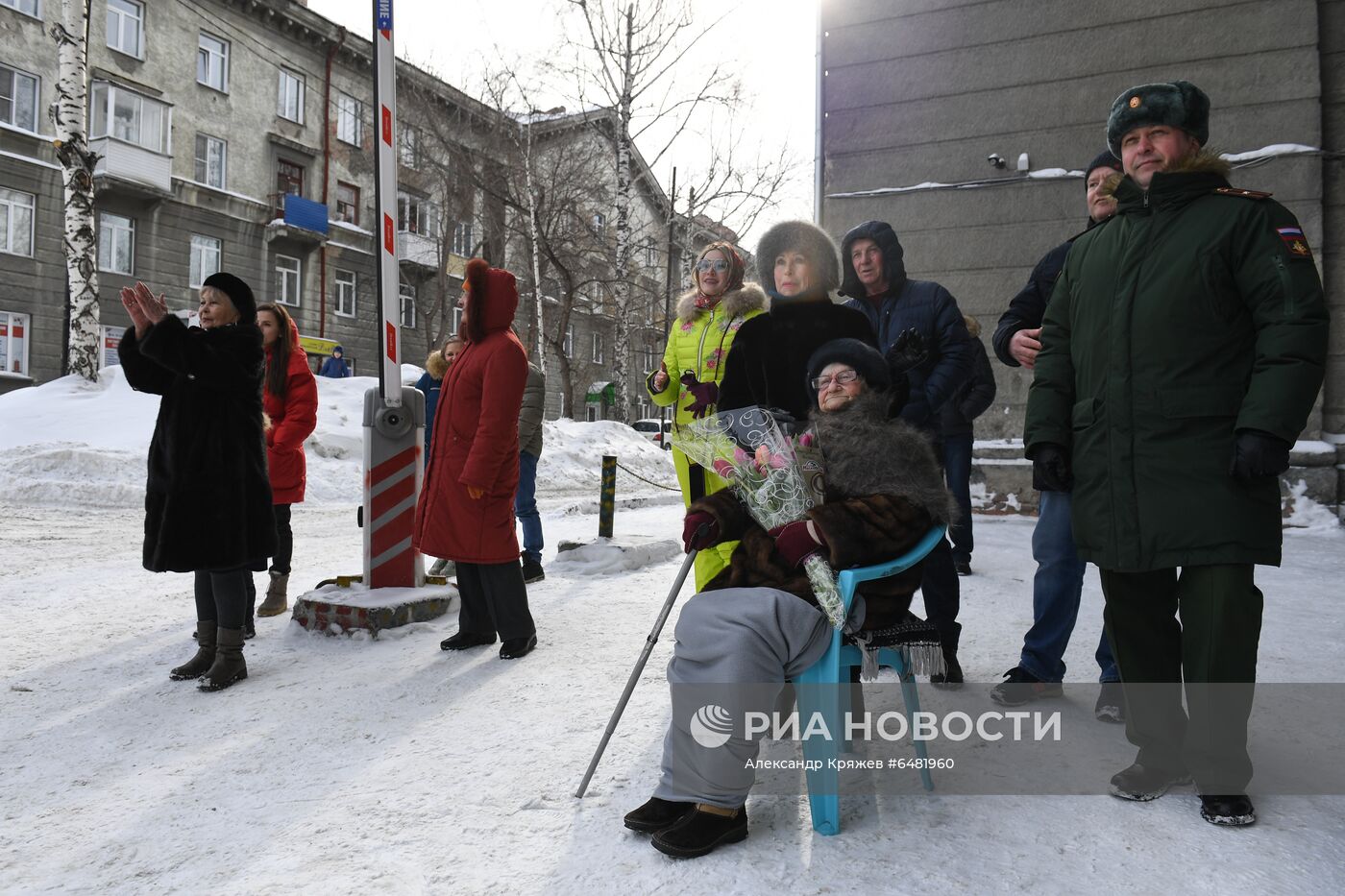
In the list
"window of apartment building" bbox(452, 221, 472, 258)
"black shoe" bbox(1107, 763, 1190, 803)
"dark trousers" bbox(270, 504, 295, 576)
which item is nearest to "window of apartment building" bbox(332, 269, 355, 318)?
"window of apartment building" bbox(452, 221, 472, 258)

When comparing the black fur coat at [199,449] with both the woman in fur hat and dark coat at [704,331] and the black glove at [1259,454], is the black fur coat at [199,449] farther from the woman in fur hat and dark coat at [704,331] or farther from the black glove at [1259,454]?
the black glove at [1259,454]

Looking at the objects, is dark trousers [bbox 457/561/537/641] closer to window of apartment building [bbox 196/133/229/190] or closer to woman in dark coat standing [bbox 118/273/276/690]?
woman in dark coat standing [bbox 118/273/276/690]

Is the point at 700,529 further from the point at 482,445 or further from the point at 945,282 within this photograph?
the point at 945,282

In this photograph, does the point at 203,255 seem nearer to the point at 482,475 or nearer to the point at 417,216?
the point at 417,216

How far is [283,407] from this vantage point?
479 cm

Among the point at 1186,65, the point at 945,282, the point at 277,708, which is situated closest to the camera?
the point at 277,708

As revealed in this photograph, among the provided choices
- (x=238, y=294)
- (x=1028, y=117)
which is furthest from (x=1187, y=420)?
(x=1028, y=117)

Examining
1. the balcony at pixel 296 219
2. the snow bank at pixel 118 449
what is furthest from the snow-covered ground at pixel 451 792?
the balcony at pixel 296 219

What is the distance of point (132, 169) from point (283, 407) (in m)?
22.4

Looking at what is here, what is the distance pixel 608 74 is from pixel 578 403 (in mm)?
20154

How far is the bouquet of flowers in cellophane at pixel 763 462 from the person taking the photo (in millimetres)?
2449

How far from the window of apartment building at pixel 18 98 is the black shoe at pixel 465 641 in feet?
77.1

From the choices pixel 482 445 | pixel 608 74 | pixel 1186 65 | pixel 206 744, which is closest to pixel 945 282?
pixel 1186 65

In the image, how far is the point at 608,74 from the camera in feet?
61.6
